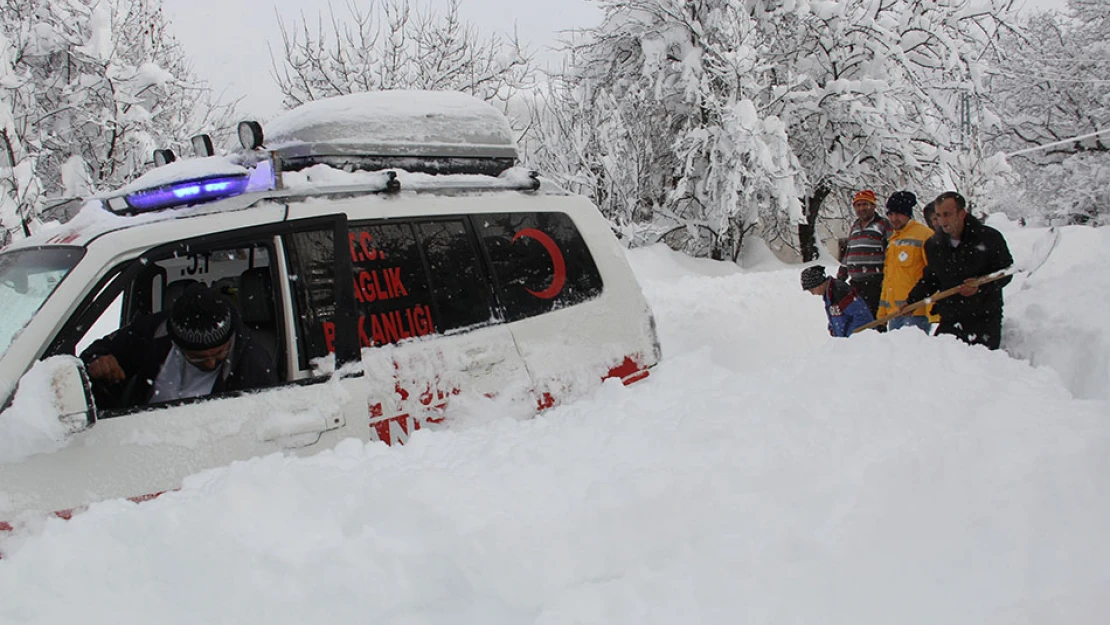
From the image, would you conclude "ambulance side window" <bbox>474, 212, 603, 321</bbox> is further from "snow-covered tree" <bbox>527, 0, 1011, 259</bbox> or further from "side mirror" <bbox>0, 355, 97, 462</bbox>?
"snow-covered tree" <bbox>527, 0, 1011, 259</bbox>

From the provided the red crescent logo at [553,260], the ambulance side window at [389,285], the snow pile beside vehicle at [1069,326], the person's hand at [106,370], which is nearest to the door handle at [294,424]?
the ambulance side window at [389,285]

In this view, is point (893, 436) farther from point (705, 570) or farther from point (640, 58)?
point (640, 58)

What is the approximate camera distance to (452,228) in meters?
3.23

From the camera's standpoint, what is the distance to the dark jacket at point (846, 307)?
21.2 ft

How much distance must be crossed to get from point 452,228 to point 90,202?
151 centimetres

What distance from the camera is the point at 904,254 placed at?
5.66m

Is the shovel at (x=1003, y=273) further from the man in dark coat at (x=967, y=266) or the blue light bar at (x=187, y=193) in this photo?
the blue light bar at (x=187, y=193)

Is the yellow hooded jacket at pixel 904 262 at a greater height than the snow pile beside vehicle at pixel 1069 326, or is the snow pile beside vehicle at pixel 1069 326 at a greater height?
the yellow hooded jacket at pixel 904 262

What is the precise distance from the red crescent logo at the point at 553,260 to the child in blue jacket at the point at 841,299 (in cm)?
364

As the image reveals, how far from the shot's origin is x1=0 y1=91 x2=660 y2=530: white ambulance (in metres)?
2.37

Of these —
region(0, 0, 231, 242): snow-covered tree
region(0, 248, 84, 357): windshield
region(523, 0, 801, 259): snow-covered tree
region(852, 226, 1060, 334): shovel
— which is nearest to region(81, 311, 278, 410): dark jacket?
region(0, 248, 84, 357): windshield

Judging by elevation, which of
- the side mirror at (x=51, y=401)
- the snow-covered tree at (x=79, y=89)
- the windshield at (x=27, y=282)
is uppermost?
the snow-covered tree at (x=79, y=89)

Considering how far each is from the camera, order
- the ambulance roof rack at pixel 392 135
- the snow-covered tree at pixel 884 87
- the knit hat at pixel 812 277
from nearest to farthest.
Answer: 1. the ambulance roof rack at pixel 392 135
2. the knit hat at pixel 812 277
3. the snow-covered tree at pixel 884 87

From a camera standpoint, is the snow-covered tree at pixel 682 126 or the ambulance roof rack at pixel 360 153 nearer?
the ambulance roof rack at pixel 360 153
